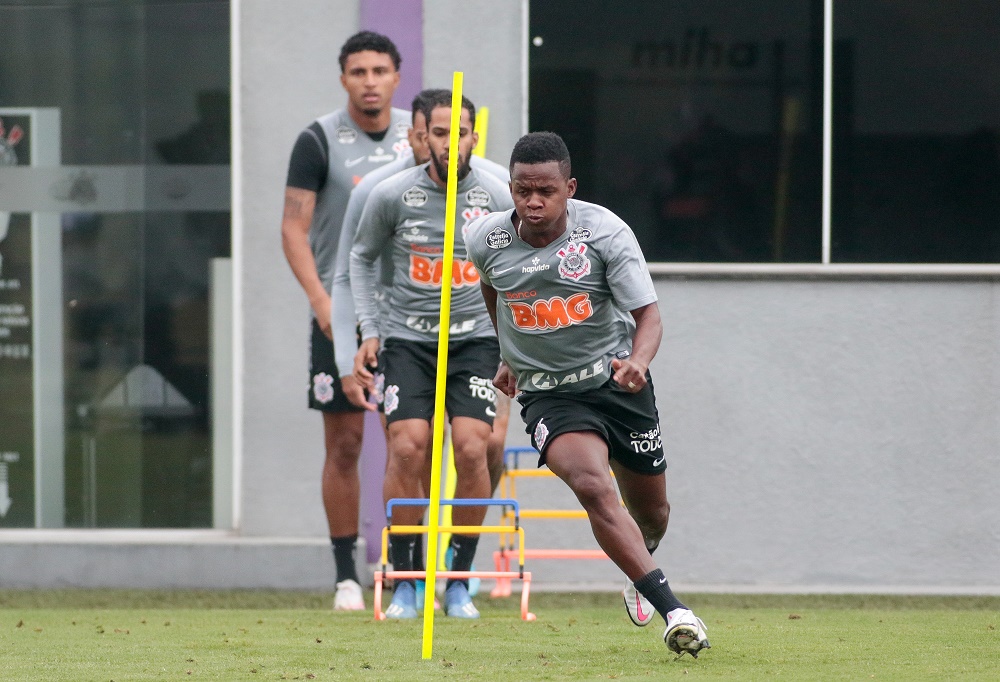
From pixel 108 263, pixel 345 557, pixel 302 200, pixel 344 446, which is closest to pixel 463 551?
pixel 345 557

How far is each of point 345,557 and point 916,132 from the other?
373cm

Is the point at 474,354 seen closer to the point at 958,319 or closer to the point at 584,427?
the point at 584,427

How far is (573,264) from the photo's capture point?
5211 mm

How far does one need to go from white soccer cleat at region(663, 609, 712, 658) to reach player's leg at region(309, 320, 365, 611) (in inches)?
99.7

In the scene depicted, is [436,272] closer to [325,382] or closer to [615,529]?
[325,382]

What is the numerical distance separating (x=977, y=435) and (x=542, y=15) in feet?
10.3

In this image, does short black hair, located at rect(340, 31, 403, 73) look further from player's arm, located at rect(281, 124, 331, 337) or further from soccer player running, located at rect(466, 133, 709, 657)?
soccer player running, located at rect(466, 133, 709, 657)

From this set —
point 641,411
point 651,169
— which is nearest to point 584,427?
point 641,411

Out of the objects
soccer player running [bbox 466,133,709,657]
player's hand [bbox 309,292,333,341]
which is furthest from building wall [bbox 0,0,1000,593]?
soccer player running [bbox 466,133,709,657]

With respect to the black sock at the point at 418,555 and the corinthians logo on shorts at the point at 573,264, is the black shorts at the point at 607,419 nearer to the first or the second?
the corinthians logo on shorts at the point at 573,264

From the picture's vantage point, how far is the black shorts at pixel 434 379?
6.45 m

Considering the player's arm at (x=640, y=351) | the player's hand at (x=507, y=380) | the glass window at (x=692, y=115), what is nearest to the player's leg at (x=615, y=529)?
the player's arm at (x=640, y=351)

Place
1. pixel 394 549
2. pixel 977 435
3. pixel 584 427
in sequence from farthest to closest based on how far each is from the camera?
pixel 977 435, pixel 394 549, pixel 584 427

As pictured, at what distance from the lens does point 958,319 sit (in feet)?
26.8
